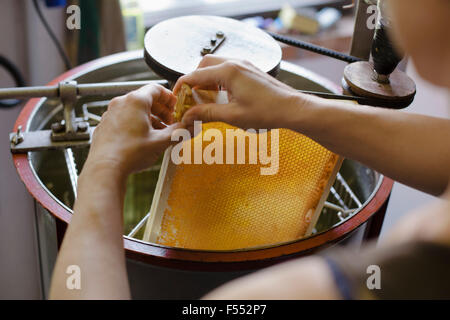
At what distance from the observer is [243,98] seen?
80cm

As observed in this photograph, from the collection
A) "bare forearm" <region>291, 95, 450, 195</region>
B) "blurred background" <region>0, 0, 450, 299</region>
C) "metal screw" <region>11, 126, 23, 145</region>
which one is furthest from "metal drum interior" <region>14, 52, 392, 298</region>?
"blurred background" <region>0, 0, 450, 299</region>

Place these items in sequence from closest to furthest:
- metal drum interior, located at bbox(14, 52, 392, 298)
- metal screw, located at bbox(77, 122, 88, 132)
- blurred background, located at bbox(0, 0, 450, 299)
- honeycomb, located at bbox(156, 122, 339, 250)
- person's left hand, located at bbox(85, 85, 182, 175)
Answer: person's left hand, located at bbox(85, 85, 182, 175) → metal drum interior, located at bbox(14, 52, 392, 298) → honeycomb, located at bbox(156, 122, 339, 250) → metal screw, located at bbox(77, 122, 88, 132) → blurred background, located at bbox(0, 0, 450, 299)

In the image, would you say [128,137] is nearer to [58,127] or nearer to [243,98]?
[243,98]

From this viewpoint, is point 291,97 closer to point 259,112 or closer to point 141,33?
point 259,112

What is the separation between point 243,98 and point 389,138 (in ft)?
0.80

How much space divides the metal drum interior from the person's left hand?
170mm

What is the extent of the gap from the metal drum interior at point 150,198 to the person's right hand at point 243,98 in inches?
8.5

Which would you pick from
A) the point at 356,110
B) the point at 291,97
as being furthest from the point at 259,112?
the point at 356,110

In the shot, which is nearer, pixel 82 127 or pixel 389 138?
pixel 389 138

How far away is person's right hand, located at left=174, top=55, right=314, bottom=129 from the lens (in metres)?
0.79

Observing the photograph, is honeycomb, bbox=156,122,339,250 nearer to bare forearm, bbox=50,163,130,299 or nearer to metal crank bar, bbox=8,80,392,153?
metal crank bar, bbox=8,80,392,153

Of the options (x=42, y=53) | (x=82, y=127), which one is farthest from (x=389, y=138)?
(x=42, y=53)

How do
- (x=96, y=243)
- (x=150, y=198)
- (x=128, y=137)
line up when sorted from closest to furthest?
(x=96, y=243) → (x=128, y=137) → (x=150, y=198)

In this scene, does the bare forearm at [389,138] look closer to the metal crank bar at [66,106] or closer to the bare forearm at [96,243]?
the metal crank bar at [66,106]
